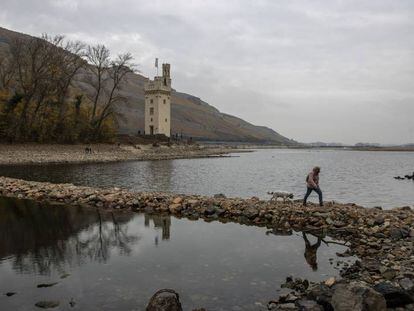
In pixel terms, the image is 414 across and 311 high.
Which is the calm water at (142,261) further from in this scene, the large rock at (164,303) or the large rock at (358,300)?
the large rock at (358,300)

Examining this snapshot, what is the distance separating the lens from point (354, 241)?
14.1m

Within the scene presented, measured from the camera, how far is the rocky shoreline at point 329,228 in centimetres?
844

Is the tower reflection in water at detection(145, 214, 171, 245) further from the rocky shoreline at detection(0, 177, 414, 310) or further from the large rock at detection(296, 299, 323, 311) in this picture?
the large rock at detection(296, 299, 323, 311)

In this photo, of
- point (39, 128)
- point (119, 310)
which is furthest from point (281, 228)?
point (39, 128)

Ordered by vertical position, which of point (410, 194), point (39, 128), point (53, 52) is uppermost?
point (53, 52)

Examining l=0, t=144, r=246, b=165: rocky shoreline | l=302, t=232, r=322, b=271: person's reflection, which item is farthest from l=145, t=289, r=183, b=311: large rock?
l=0, t=144, r=246, b=165: rocky shoreline

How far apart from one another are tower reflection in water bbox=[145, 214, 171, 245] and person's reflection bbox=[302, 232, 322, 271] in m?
4.85

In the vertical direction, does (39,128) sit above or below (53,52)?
below

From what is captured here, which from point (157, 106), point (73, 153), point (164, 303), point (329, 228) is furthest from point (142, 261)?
point (157, 106)

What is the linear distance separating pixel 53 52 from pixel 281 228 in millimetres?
52835

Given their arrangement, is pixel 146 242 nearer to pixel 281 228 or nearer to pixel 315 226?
pixel 281 228

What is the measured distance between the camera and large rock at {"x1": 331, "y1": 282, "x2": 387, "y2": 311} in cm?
782

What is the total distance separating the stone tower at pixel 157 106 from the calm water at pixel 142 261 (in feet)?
268

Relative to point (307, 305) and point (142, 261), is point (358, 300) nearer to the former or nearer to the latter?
point (307, 305)
